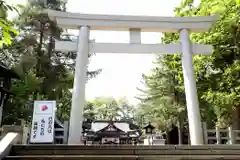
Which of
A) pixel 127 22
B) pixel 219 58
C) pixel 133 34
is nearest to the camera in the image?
pixel 127 22

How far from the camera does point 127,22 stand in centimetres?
937

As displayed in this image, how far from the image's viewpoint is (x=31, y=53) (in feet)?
61.8

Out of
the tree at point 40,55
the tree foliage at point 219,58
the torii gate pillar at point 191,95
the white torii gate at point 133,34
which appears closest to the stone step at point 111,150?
the torii gate pillar at point 191,95

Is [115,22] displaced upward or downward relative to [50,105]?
upward

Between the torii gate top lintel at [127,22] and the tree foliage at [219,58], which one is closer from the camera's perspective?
the torii gate top lintel at [127,22]

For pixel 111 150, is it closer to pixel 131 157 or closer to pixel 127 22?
pixel 131 157

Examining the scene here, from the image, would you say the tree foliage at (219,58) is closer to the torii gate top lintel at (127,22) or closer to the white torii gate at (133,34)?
the torii gate top lintel at (127,22)

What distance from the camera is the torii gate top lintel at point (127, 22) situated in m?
9.22

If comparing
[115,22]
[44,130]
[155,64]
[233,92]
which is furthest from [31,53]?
[233,92]

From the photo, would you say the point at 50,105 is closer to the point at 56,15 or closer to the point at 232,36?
the point at 56,15

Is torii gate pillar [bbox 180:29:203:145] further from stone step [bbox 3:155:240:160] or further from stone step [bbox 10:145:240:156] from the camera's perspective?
stone step [bbox 3:155:240:160]

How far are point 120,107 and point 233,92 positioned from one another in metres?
33.1

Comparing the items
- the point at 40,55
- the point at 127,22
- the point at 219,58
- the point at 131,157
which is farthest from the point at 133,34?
the point at 40,55

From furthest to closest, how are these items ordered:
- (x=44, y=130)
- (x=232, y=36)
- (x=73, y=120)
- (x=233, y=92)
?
(x=232, y=36)
(x=233, y=92)
(x=73, y=120)
(x=44, y=130)
